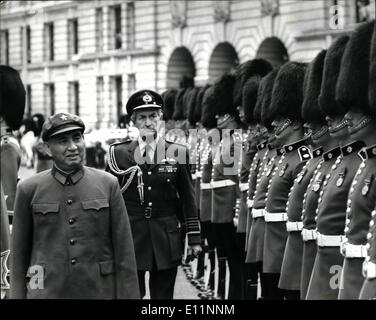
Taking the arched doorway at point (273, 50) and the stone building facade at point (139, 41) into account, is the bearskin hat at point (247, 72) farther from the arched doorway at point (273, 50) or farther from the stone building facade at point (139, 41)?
the arched doorway at point (273, 50)

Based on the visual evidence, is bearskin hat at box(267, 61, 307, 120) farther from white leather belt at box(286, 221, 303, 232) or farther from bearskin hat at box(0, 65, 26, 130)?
bearskin hat at box(0, 65, 26, 130)

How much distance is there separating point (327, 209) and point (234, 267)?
3796mm

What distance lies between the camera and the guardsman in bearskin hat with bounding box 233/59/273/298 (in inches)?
365

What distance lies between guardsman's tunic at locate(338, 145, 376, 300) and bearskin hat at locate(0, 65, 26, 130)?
12.0ft

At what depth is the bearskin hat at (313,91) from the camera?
7148mm

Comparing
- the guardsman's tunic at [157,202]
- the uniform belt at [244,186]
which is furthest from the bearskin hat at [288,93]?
the uniform belt at [244,186]

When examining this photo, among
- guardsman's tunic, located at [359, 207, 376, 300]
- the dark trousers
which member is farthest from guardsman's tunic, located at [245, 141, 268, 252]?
guardsman's tunic, located at [359, 207, 376, 300]

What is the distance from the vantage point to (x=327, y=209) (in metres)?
5.96

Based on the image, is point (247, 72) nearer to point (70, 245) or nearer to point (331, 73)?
point (331, 73)

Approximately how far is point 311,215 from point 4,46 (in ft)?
141
